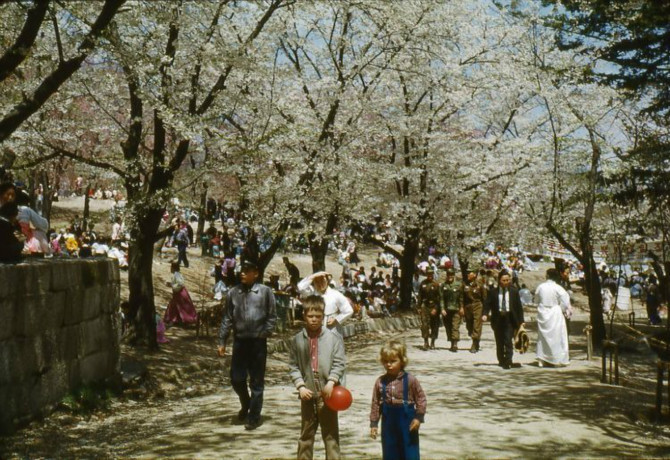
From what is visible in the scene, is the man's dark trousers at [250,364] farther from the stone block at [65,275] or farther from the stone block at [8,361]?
the stone block at [65,275]

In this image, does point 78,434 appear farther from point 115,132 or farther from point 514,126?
point 514,126

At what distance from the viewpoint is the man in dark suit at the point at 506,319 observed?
11.7 m

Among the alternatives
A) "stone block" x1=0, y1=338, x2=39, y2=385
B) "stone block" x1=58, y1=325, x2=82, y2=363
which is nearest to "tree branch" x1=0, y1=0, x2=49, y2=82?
"stone block" x1=0, y1=338, x2=39, y2=385

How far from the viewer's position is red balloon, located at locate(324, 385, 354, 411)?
4.91 meters

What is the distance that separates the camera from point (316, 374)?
5168mm

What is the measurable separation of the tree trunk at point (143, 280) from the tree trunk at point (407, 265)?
12082 mm

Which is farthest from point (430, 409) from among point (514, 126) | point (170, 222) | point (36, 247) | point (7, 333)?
point (514, 126)

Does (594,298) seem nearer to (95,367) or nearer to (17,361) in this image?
(95,367)

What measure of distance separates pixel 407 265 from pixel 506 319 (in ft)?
36.0

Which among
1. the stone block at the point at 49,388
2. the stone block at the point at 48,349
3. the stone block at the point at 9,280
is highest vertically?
the stone block at the point at 9,280

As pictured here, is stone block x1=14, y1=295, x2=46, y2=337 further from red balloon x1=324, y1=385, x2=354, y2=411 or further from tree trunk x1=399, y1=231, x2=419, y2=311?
tree trunk x1=399, y1=231, x2=419, y2=311

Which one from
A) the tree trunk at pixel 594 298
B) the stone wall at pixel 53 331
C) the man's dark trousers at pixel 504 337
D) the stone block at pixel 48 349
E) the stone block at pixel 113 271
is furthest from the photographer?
the tree trunk at pixel 594 298

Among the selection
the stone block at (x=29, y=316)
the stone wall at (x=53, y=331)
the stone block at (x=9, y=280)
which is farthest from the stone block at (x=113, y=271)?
the stone block at (x=9, y=280)

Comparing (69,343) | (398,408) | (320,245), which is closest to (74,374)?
(69,343)
